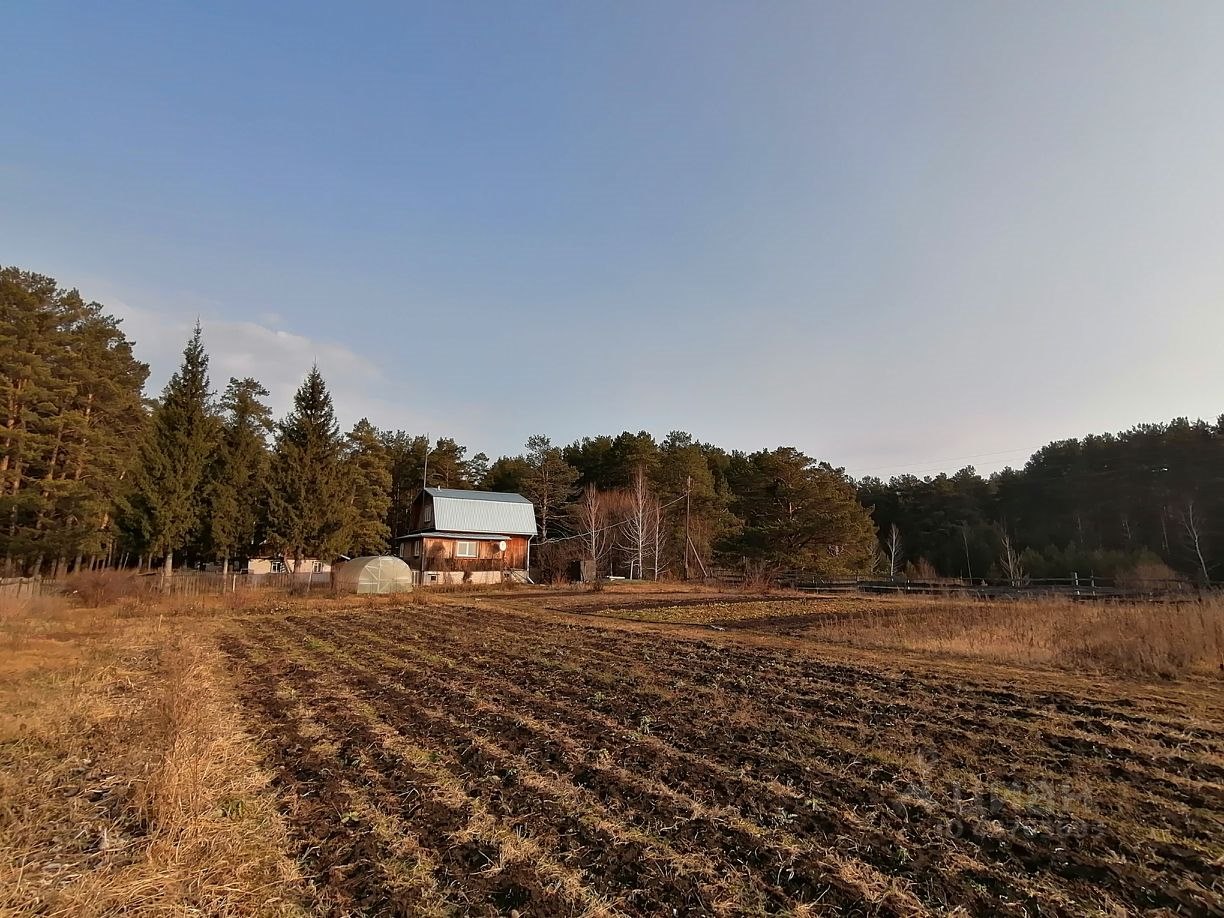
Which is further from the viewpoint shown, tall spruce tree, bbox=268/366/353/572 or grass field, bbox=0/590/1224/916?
tall spruce tree, bbox=268/366/353/572

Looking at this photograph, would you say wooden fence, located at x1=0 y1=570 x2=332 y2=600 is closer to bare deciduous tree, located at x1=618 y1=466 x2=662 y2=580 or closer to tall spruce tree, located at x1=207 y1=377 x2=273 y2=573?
tall spruce tree, located at x1=207 y1=377 x2=273 y2=573

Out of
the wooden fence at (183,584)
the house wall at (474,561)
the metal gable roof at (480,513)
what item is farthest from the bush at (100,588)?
the metal gable roof at (480,513)

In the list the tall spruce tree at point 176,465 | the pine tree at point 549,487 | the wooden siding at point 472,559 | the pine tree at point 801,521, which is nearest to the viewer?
the tall spruce tree at point 176,465

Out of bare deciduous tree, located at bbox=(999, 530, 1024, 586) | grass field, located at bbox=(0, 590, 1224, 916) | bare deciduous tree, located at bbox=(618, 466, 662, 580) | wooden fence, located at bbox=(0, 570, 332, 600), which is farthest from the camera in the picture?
bare deciduous tree, located at bbox=(618, 466, 662, 580)

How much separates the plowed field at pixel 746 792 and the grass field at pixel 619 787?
0.09 feet

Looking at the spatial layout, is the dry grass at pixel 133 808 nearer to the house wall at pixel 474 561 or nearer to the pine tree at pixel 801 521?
the house wall at pixel 474 561

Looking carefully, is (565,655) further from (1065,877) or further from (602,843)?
(1065,877)

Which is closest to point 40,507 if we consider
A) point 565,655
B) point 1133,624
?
point 565,655

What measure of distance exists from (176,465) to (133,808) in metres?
22.5

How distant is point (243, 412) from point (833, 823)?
30.4 m

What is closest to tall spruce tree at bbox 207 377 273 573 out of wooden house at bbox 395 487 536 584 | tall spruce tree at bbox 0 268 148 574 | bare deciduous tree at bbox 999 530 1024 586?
tall spruce tree at bbox 0 268 148 574

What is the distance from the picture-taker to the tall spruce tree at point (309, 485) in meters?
25.0

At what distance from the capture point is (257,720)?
653cm

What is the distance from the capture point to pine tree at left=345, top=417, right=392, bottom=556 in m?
39.2
